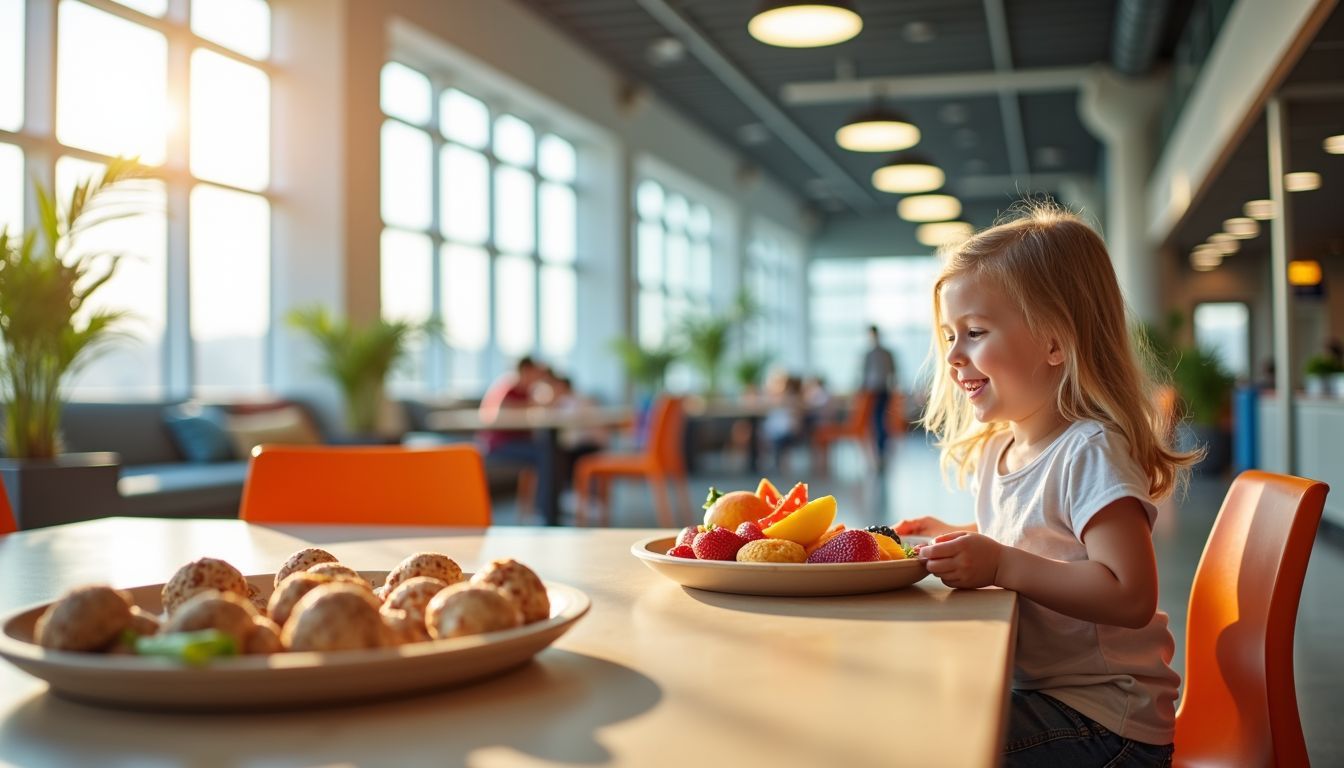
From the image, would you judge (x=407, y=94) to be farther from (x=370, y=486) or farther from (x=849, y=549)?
(x=849, y=549)

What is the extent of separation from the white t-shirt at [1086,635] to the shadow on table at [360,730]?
0.66 metres

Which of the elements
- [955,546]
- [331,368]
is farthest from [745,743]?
[331,368]

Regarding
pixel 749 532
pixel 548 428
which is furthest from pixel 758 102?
pixel 749 532

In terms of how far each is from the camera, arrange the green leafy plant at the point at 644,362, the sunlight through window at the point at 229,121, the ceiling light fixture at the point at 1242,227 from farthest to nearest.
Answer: the ceiling light fixture at the point at 1242,227, the green leafy plant at the point at 644,362, the sunlight through window at the point at 229,121

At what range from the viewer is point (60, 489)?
3.71m

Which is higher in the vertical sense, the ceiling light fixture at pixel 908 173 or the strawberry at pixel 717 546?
the ceiling light fixture at pixel 908 173

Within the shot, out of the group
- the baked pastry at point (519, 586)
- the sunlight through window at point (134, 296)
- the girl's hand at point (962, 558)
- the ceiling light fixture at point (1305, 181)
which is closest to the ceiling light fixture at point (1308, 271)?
the ceiling light fixture at point (1305, 181)

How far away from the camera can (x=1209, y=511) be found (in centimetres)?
698

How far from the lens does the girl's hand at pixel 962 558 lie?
1.08 meters

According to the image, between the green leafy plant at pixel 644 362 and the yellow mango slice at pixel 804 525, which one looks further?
the green leafy plant at pixel 644 362

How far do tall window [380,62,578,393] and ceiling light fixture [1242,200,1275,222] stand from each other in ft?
20.6

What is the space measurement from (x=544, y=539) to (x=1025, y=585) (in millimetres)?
657

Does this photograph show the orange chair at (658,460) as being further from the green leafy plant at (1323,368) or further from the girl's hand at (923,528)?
the girl's hand at (923,528)

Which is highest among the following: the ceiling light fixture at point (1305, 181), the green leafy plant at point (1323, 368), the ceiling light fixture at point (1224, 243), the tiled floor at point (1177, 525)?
the ceiling light fixture at point (1224, 243)
